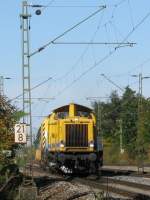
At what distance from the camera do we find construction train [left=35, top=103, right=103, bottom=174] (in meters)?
37.1

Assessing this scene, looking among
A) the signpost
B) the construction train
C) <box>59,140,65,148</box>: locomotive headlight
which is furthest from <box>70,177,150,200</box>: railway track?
<box>59,140,65,148</box>: locomotive headlight

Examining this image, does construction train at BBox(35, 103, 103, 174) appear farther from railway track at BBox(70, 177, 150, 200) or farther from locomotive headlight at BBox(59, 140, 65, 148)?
railway track at BBox(70, 177, 150, 200)

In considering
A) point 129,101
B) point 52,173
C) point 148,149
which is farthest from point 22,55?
point 129,101

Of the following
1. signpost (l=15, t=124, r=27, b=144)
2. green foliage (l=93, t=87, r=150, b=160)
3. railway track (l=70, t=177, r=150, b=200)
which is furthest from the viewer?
green foliage (l=93, t=87, r=150, b=160)

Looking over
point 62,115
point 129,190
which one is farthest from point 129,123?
point 129,190

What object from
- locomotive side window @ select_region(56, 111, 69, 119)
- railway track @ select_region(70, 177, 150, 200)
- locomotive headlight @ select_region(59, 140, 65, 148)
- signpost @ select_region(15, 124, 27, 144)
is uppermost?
locomotive side window @ select_region(56, 111, 69, 119)

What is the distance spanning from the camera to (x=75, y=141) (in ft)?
123

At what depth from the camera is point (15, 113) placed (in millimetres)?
26156

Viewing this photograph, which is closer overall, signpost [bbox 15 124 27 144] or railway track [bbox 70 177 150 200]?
railway track [bbox 70 177 150 200]

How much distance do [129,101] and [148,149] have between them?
53634 millimetres

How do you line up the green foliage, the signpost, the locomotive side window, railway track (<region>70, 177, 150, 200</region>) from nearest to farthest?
1. railway track (<region>70, 177, 150, 200</region>)
2. the signpost
3. the locomotive side window
4. the green foliage

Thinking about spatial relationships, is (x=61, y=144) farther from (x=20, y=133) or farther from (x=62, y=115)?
(x=20, y=133)

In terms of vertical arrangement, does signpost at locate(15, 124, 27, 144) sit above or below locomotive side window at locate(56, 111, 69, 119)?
below

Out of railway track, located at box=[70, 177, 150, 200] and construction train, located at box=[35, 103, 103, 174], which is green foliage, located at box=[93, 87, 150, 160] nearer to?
construction train, located at box=[35, 103, 103, 174]
